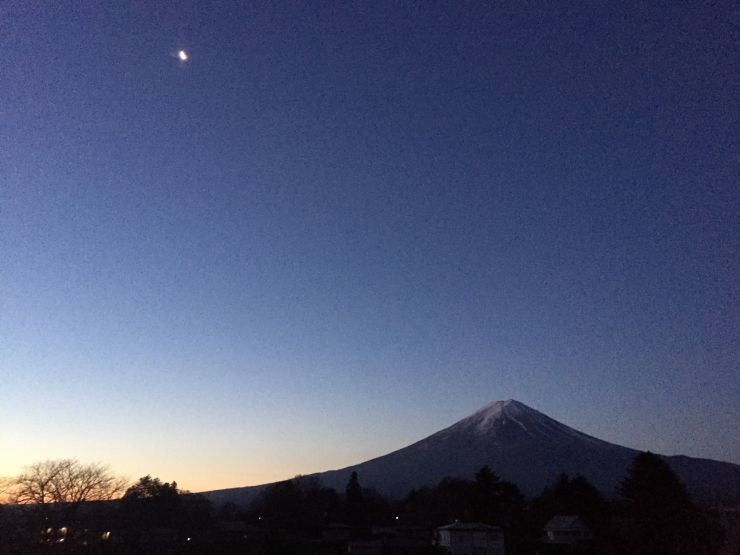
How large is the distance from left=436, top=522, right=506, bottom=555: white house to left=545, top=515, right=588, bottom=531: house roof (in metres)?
5.07

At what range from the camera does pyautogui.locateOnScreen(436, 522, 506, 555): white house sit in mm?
46156

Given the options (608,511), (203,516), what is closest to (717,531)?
(608,511)

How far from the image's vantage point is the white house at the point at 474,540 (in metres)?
46.2

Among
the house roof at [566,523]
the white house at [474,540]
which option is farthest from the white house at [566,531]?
the white house at [474,540]

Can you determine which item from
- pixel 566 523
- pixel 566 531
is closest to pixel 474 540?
pixel 566 531

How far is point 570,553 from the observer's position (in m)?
41.1

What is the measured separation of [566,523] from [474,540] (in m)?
8.18

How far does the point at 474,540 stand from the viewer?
1827 inches

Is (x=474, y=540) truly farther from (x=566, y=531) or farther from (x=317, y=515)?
(x=317, y=515)

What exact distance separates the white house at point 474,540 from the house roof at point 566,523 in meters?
5.07

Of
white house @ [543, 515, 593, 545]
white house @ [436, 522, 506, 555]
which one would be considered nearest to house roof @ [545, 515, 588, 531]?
white house @ [543, 515, 593, 545]

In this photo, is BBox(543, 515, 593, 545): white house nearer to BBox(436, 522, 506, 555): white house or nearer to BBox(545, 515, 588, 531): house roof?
BBox(545, 515, 588, 531): house roof

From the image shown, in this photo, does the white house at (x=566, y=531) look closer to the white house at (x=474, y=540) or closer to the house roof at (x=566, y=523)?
the house roof at (x=566, y=523)

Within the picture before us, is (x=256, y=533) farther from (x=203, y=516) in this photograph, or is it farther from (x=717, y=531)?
(x=717, y=531)
